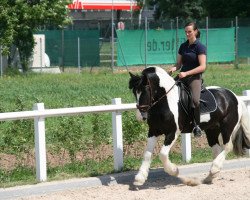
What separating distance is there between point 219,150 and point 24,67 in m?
24.1

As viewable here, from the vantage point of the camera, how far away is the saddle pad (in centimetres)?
1086

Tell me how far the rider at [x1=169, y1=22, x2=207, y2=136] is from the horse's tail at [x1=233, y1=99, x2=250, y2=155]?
97 cm

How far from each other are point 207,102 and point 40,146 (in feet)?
8.14

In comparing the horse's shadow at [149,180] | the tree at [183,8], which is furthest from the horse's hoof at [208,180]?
the tree at [183,8]

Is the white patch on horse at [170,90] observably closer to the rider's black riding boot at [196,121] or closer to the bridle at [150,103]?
the bridle at [150,103]

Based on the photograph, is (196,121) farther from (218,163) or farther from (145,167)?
(145,167)

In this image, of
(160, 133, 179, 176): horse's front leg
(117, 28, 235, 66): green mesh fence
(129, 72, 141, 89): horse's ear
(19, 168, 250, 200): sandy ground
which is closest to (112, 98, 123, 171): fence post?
(19, 168, 250, 200): sandy ground

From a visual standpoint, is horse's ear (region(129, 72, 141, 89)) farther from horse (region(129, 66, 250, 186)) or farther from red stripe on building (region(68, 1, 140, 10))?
red stripe on building (region(68, 1, 140, 10))

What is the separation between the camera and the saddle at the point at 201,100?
1066 cm

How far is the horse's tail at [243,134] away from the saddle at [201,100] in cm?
65

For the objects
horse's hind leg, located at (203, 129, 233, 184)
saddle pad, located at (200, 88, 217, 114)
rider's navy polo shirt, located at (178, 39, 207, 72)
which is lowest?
horse's hind leg, located at (203, 129, 233, 184)

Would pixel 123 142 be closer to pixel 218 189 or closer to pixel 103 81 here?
pixel 218 189

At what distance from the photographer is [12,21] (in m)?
33.2

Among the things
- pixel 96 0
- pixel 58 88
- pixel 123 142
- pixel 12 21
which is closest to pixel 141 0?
pixel 96 0
